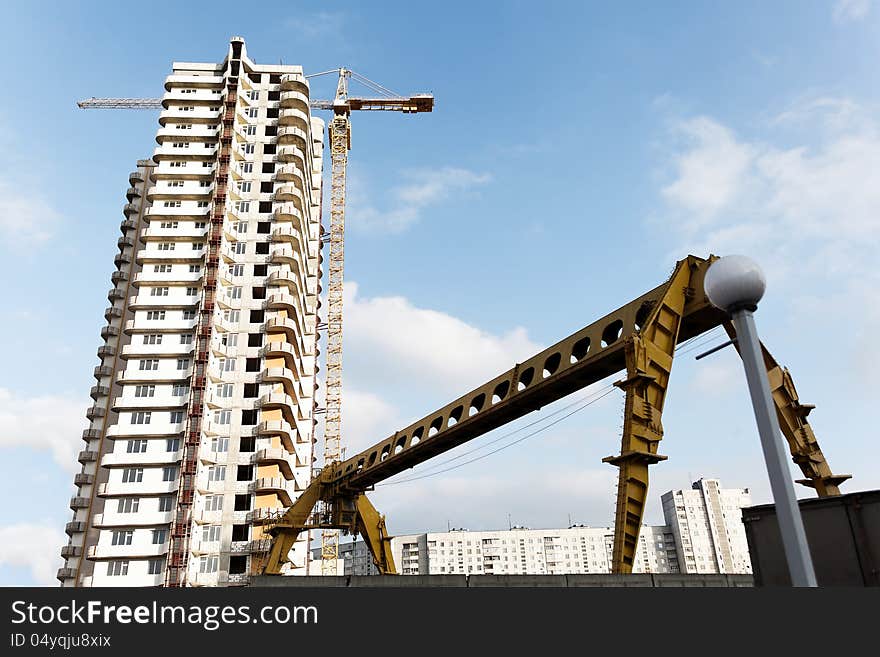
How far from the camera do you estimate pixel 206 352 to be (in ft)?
202

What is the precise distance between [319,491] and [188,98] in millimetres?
54089

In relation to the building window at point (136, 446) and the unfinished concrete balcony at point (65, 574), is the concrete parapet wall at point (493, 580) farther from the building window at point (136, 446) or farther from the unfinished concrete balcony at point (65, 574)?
the unfinished concrete balcony at point (65, 574)

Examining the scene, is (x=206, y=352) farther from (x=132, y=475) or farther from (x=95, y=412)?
(x=95, y=412)

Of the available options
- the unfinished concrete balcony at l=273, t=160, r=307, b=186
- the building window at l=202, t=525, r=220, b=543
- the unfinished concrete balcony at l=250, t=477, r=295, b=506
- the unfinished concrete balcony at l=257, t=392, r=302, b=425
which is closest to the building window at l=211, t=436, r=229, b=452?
the unfinished concrete balcony at l=257, t=392, r=302, b=425

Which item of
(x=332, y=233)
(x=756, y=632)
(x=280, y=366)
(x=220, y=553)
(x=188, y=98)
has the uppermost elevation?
(x=188, y=98)

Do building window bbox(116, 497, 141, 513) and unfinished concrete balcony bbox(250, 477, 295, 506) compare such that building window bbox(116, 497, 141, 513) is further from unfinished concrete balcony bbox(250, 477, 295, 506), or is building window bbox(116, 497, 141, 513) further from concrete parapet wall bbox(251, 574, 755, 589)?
concrete parapet wall bbox(251, 574, 755, 589)

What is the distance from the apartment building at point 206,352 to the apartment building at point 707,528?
372 ft

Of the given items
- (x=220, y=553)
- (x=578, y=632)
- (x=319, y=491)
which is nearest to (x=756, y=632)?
(x=578, y=632)

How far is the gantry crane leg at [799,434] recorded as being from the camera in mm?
21484

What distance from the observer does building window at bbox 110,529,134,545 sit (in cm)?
5559

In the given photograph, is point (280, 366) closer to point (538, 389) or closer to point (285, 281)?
point (285, 281)

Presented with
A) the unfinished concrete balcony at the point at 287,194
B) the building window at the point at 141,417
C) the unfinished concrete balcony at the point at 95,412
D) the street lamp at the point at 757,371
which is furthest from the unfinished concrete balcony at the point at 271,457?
the street lamp at the point at 757,371

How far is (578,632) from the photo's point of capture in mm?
7672

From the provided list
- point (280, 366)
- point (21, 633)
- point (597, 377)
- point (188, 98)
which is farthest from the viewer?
point (188, 98)
